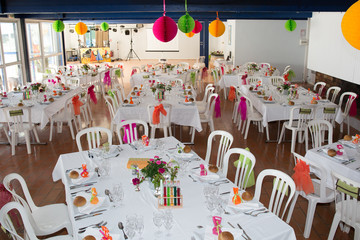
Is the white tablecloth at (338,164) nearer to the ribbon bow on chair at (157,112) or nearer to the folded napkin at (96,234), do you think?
the folded napkin at (96,234)

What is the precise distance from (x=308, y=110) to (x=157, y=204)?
149 inches

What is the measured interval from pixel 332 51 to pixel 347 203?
26.2 feet

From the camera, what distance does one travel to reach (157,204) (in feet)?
9.52

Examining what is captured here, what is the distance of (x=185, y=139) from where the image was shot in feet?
22.6

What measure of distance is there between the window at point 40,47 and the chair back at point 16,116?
5.86 m

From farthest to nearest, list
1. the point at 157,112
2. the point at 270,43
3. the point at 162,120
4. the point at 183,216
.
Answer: the point at 270,43 → the point at 162,120 → the point at 157,112 → the point at 183,216

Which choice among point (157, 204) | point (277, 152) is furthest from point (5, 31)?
point (157, 204)

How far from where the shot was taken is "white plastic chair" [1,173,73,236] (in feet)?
9.99

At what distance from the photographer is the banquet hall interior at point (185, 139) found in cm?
279

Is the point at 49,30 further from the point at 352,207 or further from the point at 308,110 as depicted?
the point at 352,207

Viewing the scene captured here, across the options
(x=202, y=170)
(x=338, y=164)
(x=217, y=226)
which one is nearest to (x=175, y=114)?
(x=202, y=170)

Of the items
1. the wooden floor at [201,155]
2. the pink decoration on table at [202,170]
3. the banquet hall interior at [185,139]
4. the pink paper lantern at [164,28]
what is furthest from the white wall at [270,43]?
the pink decoration on table at [202,170]

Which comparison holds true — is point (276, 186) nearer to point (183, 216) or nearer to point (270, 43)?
point (183, 216)

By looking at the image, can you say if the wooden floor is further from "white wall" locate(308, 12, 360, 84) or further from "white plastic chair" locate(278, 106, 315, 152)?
"white wall" locate(308, 12, 360, 84)
